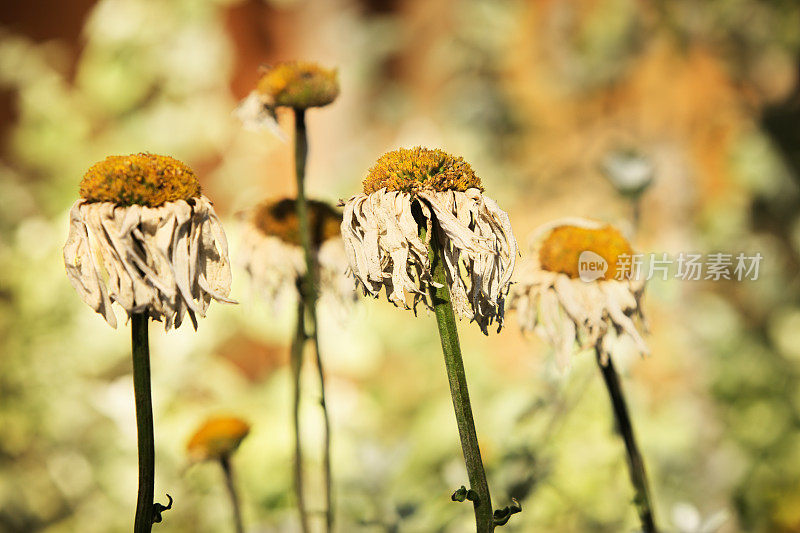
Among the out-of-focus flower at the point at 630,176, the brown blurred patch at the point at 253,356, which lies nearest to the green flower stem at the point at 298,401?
the out-of-focus flower at the point at 630,176

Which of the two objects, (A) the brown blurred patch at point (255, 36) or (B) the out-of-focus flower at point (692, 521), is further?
(A) the brown blurred patch at point (255, 36)

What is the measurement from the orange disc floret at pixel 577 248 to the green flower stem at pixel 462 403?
214 millimetres

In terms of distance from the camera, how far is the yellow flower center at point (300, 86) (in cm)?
57

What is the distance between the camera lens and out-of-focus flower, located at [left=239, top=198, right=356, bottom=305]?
0.67 meters

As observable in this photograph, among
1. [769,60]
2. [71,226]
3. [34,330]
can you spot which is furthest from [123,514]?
[769,60]

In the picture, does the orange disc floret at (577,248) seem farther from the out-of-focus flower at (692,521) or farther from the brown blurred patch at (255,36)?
the brown blurred patch at (255,36)

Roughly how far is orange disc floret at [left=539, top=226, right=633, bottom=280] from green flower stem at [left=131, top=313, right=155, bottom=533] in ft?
1.22

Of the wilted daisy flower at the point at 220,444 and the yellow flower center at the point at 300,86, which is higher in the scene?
the yellow flower center at the point at 300,86

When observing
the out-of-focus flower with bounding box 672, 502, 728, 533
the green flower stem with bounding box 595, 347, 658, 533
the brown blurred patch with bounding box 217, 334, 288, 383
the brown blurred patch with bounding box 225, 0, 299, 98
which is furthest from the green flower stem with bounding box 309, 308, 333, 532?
the brown blurred patch with bounding box 225, 0, 299, 98

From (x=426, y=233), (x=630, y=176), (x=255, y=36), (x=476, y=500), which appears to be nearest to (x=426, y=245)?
(x=426, y=233)

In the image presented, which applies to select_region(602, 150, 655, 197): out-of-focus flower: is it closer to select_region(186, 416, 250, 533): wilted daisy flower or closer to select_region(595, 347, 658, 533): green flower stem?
select_region(595, 347, 658, 533): green flower stem

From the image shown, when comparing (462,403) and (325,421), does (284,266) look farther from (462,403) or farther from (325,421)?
(462,403)

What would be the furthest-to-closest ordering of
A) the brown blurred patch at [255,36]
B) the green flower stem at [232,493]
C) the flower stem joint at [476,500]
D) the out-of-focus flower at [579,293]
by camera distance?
the brown blurred patch at [255,36] → the green flower stem at [232,493] → the out-of-focus flower at [579,293] → the flower stem joint at [476,500]

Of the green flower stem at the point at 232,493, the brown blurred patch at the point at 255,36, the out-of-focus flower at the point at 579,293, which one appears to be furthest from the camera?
the brown blurred patch at the point at 255,36
